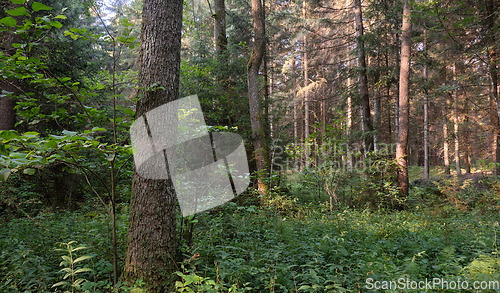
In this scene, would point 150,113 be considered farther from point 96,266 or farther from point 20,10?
point 96,266

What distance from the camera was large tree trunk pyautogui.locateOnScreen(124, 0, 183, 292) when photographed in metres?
2.66

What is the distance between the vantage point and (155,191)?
9.06ft

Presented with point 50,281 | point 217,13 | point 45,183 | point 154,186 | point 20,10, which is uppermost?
point 217,13

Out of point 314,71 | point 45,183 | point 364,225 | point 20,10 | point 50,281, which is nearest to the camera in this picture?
point 20,10

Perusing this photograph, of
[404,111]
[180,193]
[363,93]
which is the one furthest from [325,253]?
[363,93]

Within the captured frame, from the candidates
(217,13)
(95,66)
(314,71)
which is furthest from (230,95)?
(314,71)

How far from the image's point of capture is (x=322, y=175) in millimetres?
5367

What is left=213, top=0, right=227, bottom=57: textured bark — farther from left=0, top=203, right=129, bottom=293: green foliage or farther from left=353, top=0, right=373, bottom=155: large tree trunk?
left=0, top=203, right=129, bottom=293: green foliage

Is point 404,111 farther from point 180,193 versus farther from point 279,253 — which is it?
point 180,193

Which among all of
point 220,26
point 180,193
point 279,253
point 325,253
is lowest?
point 325,253

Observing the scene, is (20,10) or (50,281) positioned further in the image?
(50,281)

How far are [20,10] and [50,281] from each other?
2792 millimetres

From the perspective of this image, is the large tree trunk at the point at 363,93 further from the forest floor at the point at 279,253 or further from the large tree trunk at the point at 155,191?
the large tree trunk at the point at 155,191

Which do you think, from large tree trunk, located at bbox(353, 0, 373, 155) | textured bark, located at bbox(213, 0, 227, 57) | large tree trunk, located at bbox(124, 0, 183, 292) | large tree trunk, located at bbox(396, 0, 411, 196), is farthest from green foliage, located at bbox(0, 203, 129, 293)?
large tree trunk, located at bbox(353, 0, 373, 155)
